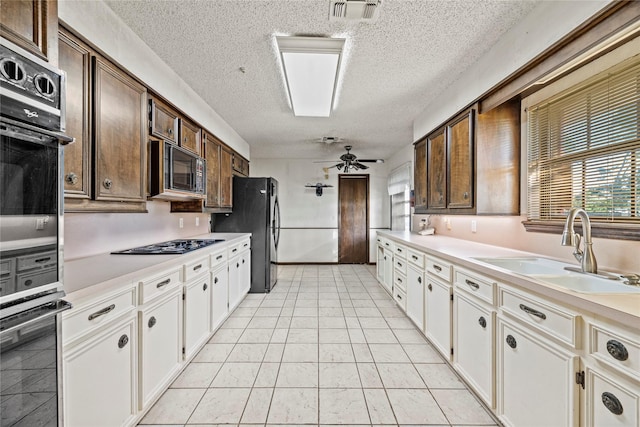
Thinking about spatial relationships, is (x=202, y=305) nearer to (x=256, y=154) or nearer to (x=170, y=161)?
(x=170, y=161)

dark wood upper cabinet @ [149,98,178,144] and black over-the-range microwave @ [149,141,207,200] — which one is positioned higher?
dark wood upper cabinet @ [149,98,178,144]

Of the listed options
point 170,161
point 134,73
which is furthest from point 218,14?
point 170,161

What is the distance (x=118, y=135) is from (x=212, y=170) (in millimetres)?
1645

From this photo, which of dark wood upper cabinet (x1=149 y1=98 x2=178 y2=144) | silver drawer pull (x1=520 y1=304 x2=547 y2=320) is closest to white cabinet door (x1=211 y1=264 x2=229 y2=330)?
dark wood upper cabinet (x1=149 y1=98 x2=178 y2=144)

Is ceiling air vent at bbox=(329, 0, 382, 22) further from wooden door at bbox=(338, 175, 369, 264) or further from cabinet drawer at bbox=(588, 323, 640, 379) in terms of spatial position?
wooden door at bbox=(338, 175, 369, 264)

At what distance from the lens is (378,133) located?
175 inches

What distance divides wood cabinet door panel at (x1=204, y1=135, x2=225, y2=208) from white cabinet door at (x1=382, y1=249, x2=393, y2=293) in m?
2.46

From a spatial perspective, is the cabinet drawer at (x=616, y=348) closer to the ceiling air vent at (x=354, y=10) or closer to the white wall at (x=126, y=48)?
the ceiling air vent at (x=354, y=10)

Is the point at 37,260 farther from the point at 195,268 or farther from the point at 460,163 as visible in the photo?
the point at 460,163

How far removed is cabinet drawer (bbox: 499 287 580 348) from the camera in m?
1.08

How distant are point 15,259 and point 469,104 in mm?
2933

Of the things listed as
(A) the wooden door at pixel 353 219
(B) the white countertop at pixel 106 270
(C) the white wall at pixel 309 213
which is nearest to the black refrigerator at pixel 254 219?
(B) the white countertop at pixel 106 270

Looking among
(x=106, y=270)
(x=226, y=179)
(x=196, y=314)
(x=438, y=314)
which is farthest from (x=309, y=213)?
(x=106, y=270)

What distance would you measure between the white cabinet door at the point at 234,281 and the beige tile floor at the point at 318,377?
0.18 metres
